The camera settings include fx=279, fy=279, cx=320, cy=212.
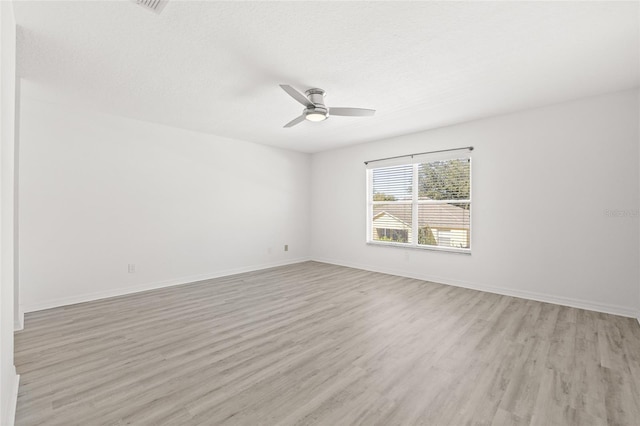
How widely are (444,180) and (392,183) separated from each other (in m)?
1.01

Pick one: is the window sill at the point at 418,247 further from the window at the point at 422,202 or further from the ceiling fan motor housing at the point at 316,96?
the ceiling fan motor housing at the point at 316,96

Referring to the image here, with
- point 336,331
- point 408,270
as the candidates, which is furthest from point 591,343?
point 408,270

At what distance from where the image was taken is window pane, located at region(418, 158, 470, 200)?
455cm

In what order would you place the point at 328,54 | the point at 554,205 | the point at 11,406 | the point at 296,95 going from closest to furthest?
1. the point at 11,406
2. the point at 328,54
3. the point at 296,95
4. the point at 554,205

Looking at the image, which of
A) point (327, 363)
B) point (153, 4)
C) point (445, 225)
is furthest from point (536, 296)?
point (153, 4)

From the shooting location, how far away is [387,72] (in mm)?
2801

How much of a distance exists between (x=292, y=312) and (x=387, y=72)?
2.85 m

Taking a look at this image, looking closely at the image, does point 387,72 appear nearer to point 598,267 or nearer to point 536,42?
point 536,42

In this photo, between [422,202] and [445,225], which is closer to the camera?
[445,225]

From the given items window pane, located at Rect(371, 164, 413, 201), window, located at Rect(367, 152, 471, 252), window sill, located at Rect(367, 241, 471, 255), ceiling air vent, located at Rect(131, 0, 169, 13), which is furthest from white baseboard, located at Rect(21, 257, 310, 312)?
ceiling air vent, located at Rect(131, 0, 169, 13)

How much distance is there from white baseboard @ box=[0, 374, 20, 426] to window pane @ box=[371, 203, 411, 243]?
16.5 feet

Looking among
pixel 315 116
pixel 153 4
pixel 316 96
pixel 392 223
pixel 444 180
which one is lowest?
pixel 392 223

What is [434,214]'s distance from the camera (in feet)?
16.1

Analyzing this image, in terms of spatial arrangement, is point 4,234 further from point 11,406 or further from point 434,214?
point 434,214
